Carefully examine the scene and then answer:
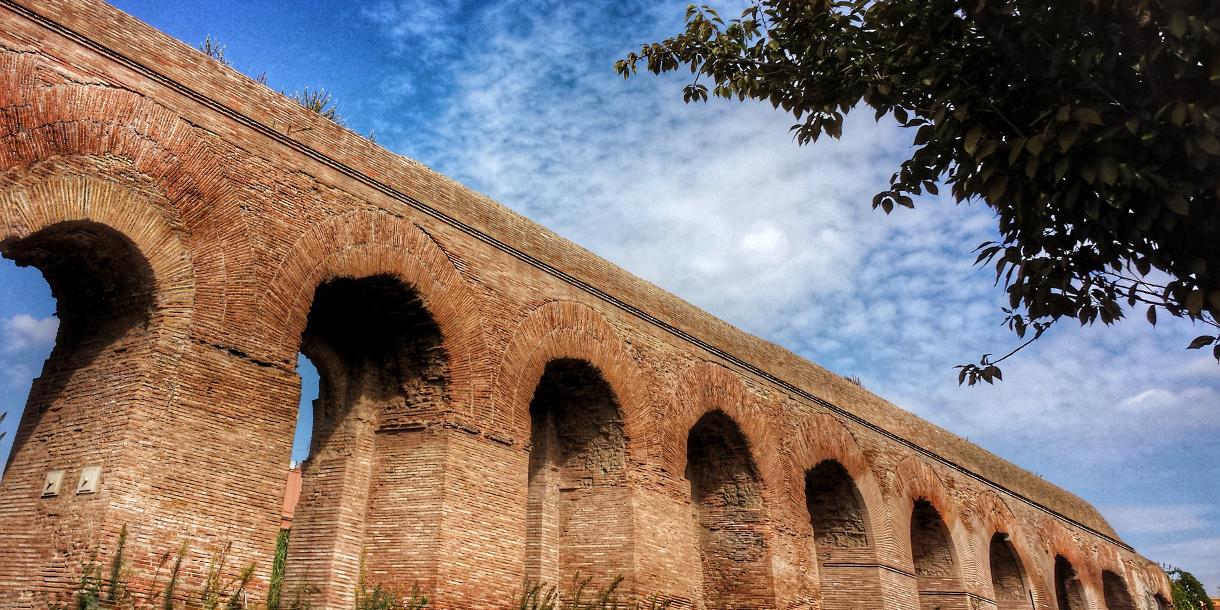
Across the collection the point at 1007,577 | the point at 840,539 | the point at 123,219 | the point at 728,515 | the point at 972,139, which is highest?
the point at 123,219

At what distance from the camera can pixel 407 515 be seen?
7.38m

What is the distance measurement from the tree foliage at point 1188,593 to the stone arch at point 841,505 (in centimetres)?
1377

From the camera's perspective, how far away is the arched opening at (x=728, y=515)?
34.4ft

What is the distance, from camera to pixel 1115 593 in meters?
20.2

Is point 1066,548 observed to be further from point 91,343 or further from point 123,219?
point 123,219

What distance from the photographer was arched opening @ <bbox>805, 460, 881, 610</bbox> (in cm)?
1233

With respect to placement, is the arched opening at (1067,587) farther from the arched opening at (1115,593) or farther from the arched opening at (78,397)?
the arched opening at (78,397)

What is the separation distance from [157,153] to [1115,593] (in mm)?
20999

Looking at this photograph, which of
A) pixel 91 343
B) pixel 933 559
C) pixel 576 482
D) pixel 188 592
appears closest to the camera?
pixel 188 592

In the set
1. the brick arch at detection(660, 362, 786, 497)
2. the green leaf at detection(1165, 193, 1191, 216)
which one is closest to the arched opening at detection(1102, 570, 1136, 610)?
the brick arch at detection(660, 362, 786, 497)

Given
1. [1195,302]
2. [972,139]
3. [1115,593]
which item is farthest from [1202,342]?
[1115,593]

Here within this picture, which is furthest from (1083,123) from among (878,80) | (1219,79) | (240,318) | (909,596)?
(909,596)

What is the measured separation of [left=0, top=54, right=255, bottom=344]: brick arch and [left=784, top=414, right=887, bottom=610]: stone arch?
24.6 ft

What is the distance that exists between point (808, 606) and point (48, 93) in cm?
911
